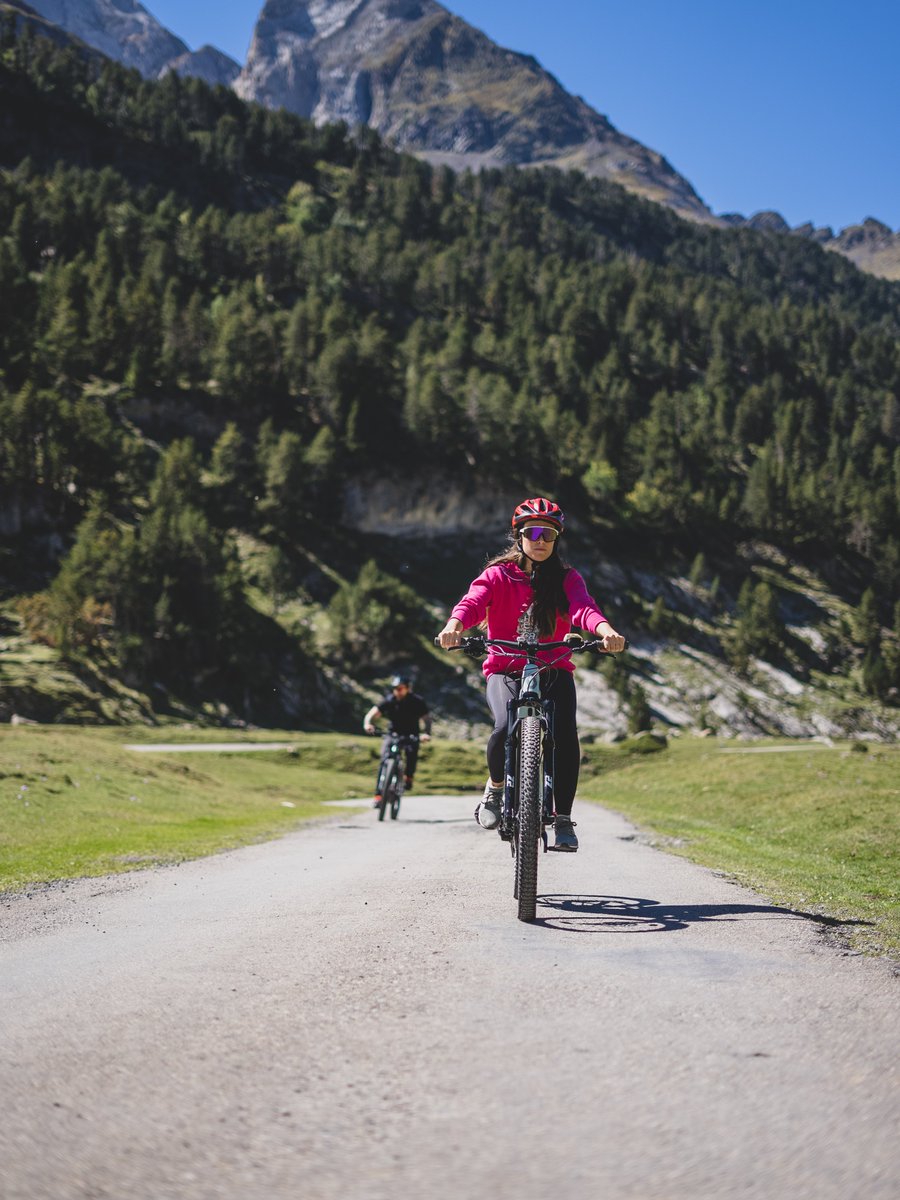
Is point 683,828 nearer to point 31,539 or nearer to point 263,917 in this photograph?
point 263,917

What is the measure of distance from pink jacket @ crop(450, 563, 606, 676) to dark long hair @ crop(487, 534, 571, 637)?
0.05 metres

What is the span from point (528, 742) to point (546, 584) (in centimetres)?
161

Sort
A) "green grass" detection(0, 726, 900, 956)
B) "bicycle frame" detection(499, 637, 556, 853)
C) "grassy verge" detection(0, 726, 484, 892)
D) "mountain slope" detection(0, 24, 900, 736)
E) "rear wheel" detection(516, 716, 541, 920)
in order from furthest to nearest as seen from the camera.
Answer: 1. "mountain slope" detection(0, 24, 900, 736)
2. "grassy verge" detection(0, 726, 484, 892)
3. "green grass" detection(0, 726, 900, 956)
4. "bicycle frame" detection(499, 637, 556, 853)
5. "rear wheel" detection(516, 716, 541, 920)

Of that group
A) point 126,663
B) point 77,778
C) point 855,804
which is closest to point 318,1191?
point 855,804

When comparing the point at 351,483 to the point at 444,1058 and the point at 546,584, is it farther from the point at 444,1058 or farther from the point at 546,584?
the point at 444,1058

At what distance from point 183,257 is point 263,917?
166569 millimetres

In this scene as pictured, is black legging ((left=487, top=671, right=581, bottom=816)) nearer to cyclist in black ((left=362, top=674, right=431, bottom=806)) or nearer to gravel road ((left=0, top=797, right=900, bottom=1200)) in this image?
gravel road ((left=0, top=797, right=900, bottom=1200))

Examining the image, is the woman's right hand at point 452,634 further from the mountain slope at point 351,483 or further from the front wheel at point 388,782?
the mountain slope at point 351,483

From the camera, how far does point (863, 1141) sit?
2.44 meters

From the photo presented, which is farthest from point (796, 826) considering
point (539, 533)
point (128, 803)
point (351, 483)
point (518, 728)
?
point (351, 483)

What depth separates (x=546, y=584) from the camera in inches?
301

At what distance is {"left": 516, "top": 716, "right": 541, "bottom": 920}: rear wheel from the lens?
6.11 metres

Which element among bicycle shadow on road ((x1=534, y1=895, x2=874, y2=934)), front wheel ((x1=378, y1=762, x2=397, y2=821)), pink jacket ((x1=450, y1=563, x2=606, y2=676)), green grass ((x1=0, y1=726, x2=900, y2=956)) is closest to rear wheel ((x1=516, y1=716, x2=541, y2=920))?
bicycle shadow on road ((x1=534, y1=895, x2=874, y2=934))

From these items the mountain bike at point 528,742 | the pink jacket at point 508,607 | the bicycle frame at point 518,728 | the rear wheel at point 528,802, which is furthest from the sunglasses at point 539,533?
the rear wheel at point 528,802
